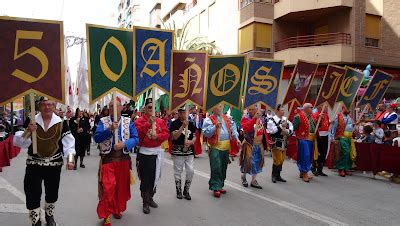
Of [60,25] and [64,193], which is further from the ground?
[60,25]

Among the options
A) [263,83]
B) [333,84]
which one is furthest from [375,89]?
[263,83]

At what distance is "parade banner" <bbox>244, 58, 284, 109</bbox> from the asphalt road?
183 cm

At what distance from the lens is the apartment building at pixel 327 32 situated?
2236 centimetres

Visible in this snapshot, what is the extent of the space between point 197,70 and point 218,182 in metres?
2.12

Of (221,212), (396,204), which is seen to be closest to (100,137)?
(221,212)

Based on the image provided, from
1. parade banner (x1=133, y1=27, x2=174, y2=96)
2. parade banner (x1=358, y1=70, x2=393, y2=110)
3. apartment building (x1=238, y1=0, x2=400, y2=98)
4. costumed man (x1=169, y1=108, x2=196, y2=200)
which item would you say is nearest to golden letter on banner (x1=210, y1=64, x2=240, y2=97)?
costumed man (x1=169, y1=108, x2=196, y2=200)

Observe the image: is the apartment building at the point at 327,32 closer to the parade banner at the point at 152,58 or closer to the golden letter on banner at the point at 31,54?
the parade banner at the point at 152,58

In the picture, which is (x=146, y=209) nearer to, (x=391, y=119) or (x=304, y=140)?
(x=304, y=140)

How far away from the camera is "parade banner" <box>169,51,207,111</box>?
23.4 feet

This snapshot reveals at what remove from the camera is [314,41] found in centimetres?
2422

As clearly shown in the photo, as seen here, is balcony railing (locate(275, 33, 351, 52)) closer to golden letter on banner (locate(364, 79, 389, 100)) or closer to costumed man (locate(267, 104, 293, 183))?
golden letter on banner (locate(364, 79, 389, 100))

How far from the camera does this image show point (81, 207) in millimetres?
6641

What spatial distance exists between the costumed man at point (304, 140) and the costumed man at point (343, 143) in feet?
4.04

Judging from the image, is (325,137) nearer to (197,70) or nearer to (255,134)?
(255,134)
